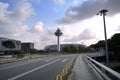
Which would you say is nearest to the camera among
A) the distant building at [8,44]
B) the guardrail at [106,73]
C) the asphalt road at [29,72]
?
the guardrail at [106,73]

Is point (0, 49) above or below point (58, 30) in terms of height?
below

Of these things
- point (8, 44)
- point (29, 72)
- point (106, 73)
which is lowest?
point (29, 72)

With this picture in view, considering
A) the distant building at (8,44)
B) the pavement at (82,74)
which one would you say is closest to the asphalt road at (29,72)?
the pavement at (82,74)

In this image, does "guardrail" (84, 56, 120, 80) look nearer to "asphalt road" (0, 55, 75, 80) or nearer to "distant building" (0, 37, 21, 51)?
A: "asphalt road" (0, 55, 75, 80)

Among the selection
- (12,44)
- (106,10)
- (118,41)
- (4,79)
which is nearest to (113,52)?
(118,41)

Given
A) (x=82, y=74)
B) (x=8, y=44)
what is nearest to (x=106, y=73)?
(x=82, y=74)

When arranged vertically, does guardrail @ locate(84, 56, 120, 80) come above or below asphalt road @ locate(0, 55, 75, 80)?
above

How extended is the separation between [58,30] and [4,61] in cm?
15612

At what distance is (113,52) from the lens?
315 feet

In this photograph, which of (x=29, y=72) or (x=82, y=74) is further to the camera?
(x=29, y=72)

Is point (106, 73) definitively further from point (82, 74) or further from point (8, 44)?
point (8, 44)

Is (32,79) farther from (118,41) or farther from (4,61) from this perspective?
(118,41)

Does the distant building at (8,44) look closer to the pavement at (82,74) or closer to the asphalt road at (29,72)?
the asphalt road at (29,72)

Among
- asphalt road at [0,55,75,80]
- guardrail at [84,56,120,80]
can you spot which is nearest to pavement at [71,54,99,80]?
guardrail at [84,56,120,80]
